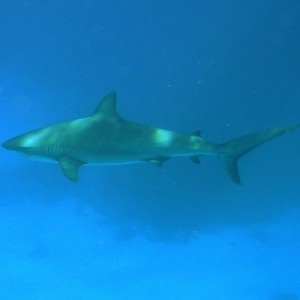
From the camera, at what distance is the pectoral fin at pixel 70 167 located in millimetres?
6543

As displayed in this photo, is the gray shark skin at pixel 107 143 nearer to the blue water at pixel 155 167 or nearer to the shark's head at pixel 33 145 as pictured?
the shark's head at pixel 33 145

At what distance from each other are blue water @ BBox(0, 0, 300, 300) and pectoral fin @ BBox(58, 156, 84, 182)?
579 centimetres

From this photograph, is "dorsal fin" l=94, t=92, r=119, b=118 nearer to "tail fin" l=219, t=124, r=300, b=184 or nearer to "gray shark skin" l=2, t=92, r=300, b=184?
"gray shark skin" l=2, t=92, r=300, b=184

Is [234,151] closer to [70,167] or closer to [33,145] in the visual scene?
[70,167]

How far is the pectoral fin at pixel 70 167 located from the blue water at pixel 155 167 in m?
5.79

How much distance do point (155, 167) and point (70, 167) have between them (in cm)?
1017

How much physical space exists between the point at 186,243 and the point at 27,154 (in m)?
15.1

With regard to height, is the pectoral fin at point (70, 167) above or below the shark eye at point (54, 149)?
below

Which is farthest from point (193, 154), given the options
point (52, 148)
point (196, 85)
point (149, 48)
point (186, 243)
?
point (186, 243)

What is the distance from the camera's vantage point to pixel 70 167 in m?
6.62

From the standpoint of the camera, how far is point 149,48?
12477 millimetres

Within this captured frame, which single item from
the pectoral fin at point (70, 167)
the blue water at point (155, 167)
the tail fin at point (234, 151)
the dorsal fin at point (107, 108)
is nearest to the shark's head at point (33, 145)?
the pectoral fin at point (70, 167)

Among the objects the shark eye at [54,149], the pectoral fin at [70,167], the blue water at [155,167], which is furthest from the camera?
the blue water at [155,167]

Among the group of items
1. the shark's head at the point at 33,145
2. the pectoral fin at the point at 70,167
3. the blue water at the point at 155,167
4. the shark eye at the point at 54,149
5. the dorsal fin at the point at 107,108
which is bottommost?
the pectoral fin at the point at 70,167
